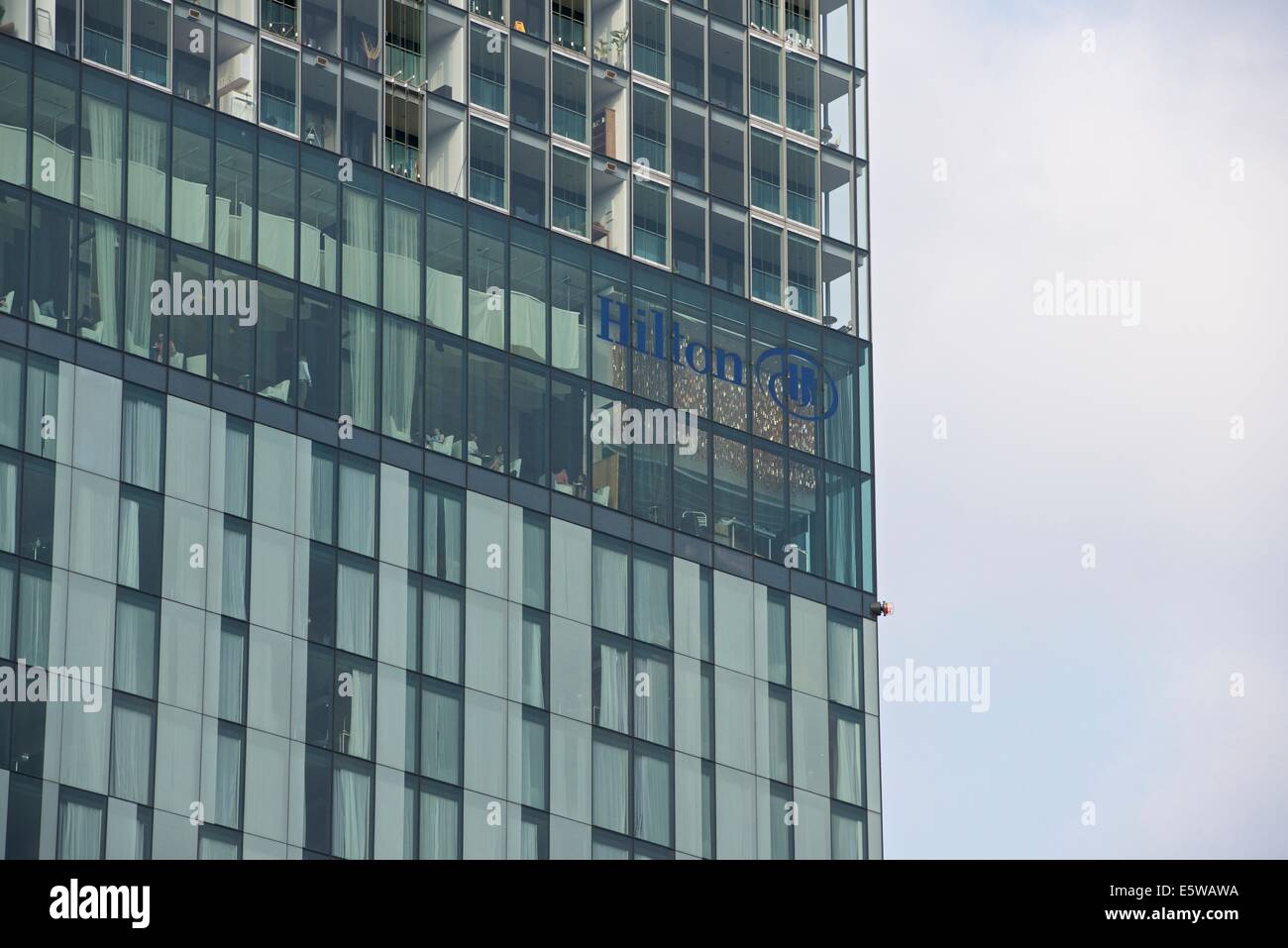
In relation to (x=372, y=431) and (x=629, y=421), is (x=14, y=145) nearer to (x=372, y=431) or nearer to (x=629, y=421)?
(x=372, y=431)

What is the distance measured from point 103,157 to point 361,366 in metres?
8.57

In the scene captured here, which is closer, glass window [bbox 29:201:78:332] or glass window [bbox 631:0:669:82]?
glass window [bbox 29:201:78:332]

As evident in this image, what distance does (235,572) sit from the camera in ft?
227

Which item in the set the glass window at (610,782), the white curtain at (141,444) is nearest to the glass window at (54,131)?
the white curtain at (141,444)

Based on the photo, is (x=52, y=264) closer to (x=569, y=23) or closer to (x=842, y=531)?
(x=569, y=23)

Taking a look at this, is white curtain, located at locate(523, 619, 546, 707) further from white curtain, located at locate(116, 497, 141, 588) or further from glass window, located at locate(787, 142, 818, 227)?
glass window, located at locate(787, 142, 818, 227)

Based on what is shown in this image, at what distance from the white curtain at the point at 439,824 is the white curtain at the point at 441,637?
3196mm

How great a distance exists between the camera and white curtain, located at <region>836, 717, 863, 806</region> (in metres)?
79.9

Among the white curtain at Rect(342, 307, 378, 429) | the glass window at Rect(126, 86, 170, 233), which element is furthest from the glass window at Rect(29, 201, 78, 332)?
the white curtain at Rect(342, 307, 378, 429)

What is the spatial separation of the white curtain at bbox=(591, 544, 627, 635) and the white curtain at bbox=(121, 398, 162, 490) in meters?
13.3

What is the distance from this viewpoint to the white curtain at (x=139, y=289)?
69.9 m

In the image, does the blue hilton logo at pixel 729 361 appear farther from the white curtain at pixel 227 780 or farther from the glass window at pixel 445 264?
the white curtain at pixel 227 780

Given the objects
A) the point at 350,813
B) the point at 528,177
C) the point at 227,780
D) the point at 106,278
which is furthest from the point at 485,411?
the point at 227,780
